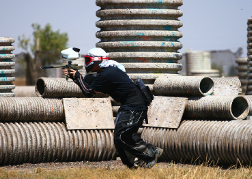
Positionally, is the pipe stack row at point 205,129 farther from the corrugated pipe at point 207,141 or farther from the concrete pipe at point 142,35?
the concrete pipe at point 142,35

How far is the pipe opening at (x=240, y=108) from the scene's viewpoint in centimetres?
808

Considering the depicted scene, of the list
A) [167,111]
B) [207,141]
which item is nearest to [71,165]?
[167,111]

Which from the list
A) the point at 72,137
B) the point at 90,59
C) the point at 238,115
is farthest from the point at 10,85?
the point at 238,115

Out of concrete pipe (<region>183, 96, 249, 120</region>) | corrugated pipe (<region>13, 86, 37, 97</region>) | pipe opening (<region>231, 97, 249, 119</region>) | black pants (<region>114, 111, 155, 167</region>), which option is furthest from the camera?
corrugated pipe (<region>13, 86, 37, 97</region>)

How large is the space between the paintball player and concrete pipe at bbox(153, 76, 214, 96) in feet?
5.08

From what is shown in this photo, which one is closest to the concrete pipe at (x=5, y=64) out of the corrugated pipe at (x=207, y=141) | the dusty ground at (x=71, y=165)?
the dusty ground at (x=71, y=165)

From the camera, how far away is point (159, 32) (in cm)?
929

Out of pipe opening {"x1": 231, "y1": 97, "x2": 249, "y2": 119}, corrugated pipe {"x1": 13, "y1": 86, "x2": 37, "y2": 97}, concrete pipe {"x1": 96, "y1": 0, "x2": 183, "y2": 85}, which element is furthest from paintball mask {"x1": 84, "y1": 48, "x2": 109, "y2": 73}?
corrugated pipe {"x1": 13, "y1": 86, "x2": 37, "y2": 97}

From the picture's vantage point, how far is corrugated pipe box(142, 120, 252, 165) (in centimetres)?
716

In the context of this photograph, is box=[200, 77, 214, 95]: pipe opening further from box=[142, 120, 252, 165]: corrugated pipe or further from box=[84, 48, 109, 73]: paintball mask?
box=[84, 48, 109, 73]: paintball mask

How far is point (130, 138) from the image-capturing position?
6.95 meters

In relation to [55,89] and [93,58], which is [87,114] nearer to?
[55,89]

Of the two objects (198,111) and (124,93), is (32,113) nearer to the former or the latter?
(124,93)

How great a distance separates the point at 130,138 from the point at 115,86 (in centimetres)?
81
